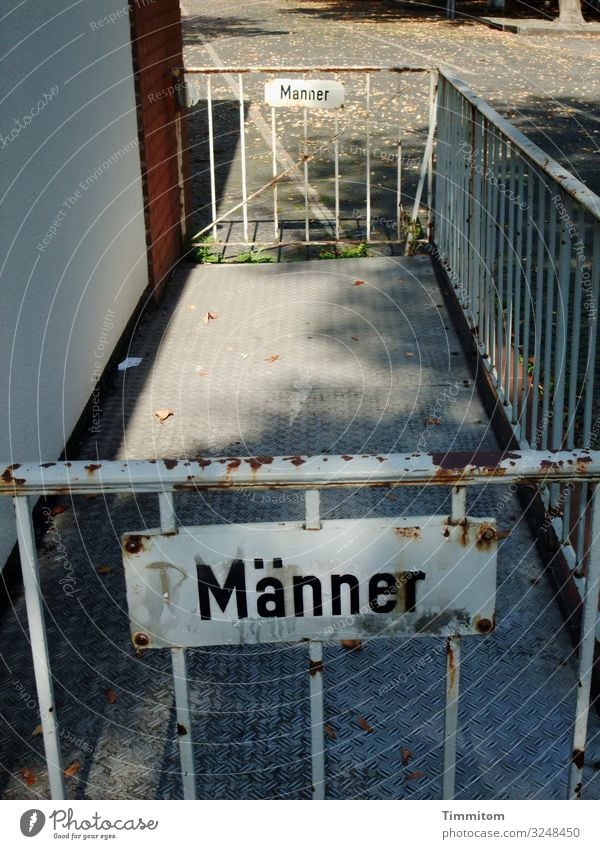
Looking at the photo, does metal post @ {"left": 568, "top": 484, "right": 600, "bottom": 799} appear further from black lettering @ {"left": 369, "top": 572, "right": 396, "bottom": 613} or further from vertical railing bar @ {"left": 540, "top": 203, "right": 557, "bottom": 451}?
vertical railing bar @ {"left": 540, "top": 203, "right": 557, "bottom": 451}

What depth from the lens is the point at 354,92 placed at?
19297 millimetres

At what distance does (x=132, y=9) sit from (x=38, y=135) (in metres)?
2.74

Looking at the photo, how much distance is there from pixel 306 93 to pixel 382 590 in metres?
7.57

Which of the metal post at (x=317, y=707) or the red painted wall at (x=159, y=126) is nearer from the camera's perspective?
the metal post at (x=317, y=707)

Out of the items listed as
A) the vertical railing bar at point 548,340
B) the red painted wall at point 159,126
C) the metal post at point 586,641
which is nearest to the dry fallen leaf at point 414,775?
the metal post at point 586,641

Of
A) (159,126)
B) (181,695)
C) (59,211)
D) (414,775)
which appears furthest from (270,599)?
(159,126)

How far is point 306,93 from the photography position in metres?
9.27

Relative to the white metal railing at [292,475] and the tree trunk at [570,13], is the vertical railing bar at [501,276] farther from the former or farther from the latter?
the tree trunk at [570,13]

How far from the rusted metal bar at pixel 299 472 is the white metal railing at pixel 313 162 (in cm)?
564

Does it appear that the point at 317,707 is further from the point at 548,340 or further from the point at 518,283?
the point at 518,283

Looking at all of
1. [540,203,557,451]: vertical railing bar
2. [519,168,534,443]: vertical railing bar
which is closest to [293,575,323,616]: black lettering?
[540,203,557,451]: vertical railing bar

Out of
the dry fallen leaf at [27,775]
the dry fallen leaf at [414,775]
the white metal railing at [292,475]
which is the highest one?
the white metal railing at [292,475]

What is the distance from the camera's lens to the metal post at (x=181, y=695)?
2.31 meters

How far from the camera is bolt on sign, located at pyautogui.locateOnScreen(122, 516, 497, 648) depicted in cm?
233
